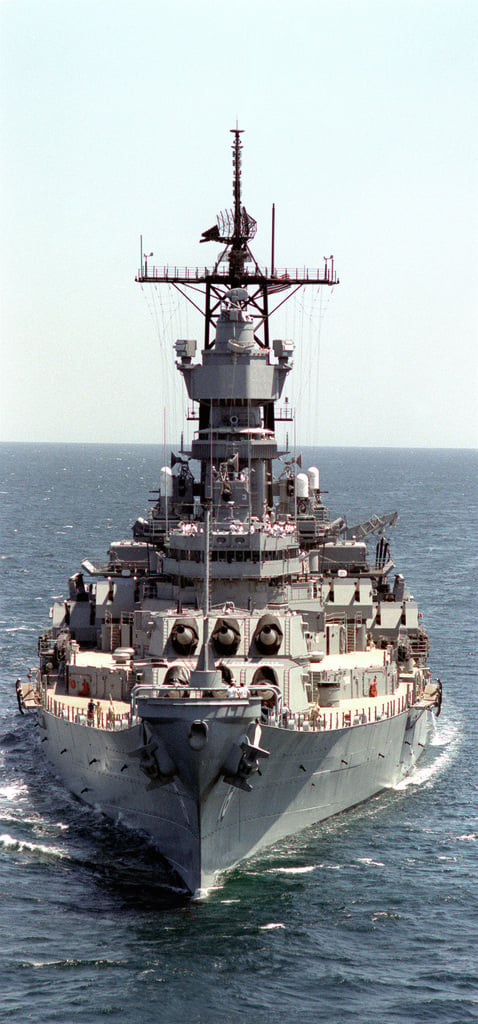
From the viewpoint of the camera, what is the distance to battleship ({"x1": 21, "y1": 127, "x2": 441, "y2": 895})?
31.1 m

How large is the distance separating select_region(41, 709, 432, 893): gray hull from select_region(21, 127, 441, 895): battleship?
0.06 m

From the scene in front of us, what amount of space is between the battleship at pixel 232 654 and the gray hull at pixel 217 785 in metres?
0.06

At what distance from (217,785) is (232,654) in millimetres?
5557

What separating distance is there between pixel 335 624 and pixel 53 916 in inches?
601

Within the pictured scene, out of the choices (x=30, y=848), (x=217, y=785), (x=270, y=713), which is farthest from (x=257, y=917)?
(x=30, y=848)

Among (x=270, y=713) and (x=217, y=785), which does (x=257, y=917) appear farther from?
(x=270, y=713)

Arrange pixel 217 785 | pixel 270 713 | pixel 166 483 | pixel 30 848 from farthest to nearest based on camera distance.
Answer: pixel 166 483 → pixel 30 848 → pixel 270 713 → pixel 217 785

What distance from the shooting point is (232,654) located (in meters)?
35.8

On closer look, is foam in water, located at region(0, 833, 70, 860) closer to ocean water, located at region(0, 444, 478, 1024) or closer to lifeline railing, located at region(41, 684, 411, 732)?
ocean water, located at region(0, 444, 478, 1024)

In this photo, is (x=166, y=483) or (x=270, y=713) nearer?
(x=270, y=713)

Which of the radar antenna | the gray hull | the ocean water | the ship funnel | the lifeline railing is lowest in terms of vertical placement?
the ocean water

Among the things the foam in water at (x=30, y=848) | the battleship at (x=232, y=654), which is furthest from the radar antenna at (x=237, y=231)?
the foam in water at (x=30, y=848)

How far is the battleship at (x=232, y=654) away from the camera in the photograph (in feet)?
102

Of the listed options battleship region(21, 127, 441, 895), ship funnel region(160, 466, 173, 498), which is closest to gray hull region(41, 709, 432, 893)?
battleship region(21, 127, 441, 895)
